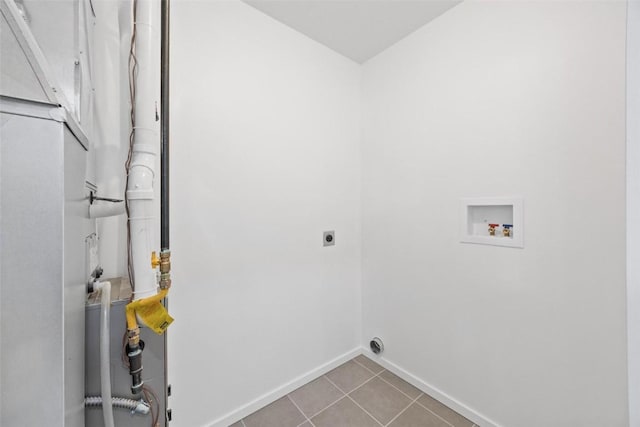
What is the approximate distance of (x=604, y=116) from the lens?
1.02 meters

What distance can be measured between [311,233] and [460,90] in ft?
4.39

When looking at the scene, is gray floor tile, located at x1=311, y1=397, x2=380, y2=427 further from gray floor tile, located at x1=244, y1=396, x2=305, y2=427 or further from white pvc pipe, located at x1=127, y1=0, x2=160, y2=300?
white pvc pipe, located at x1=127, y1=0, x2=160, y2=300

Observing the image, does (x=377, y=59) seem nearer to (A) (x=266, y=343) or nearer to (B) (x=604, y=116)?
(B) (x=604, y=116)

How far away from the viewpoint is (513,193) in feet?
4.15

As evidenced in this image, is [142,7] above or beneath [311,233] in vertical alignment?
above

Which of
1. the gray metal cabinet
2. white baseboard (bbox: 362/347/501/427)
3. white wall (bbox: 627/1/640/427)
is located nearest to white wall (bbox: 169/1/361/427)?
white baseboard (bbox: 362/347/501/427)

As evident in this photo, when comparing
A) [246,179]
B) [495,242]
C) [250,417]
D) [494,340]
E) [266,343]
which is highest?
[246,179]

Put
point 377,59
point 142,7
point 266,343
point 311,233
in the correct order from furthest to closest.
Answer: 1. point 377,59
2. point 311,233
3. point 266,343
4. point 142,7

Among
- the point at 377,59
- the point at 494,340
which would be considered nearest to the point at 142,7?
the point at 377,59

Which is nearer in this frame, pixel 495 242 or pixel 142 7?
pixel 142 7

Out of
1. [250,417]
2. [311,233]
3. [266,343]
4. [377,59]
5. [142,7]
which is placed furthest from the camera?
[377,59]

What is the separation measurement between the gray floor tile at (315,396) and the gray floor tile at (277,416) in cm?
5

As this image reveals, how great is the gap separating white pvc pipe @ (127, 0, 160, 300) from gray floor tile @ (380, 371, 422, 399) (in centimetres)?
169

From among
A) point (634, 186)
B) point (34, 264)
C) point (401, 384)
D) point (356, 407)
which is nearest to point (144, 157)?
point (34, 264)
